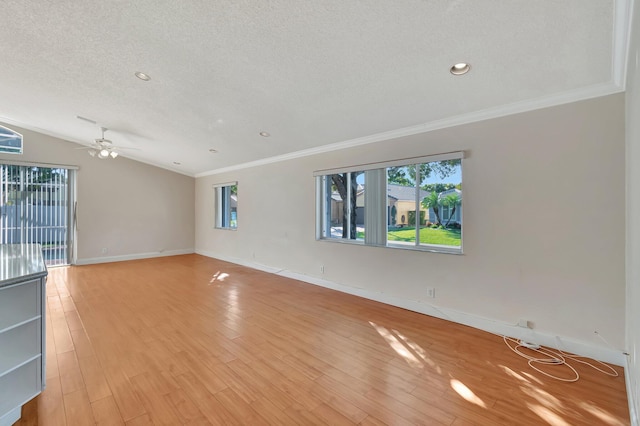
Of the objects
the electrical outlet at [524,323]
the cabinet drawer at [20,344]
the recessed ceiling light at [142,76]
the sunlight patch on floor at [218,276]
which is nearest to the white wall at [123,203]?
the sunlight patch on floor at [218,276]

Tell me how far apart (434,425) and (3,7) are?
449 centimetres

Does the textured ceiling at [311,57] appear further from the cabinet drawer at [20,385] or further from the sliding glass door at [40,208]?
the sliding glass door at [40,208]

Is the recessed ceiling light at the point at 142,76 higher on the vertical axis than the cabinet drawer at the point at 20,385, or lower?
higher

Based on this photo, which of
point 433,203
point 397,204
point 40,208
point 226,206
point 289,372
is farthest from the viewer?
point 226,206

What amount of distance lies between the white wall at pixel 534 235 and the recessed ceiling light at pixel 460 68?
0.89 metres

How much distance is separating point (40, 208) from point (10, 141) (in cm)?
146

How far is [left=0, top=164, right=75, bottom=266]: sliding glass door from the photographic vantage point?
5.57 metres

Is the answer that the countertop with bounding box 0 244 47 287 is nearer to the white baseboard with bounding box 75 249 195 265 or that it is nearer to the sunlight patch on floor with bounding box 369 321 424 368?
the sunlight patch on floor with bounding box 369 321 424 368

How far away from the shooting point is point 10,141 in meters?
5.54

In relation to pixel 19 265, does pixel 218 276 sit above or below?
below

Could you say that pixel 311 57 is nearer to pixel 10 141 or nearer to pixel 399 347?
pixel 399 347

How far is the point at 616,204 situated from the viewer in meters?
2.26

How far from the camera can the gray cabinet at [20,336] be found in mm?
1607

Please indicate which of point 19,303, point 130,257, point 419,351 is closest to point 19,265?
point 19,303
